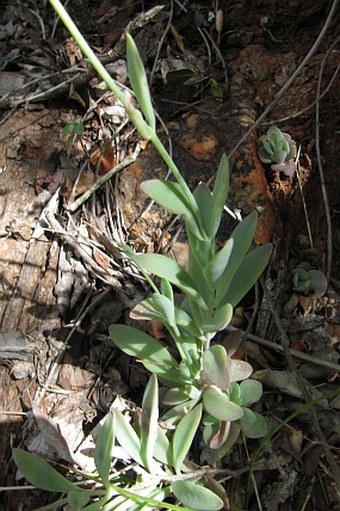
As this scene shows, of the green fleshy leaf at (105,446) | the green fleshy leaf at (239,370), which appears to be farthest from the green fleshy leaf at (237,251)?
the green fleshy leaf at (105,446)

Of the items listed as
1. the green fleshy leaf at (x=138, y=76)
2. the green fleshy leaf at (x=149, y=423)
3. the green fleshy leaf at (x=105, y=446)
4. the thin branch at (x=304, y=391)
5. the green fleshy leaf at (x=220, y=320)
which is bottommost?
the thin branch at (x=304, y=391)

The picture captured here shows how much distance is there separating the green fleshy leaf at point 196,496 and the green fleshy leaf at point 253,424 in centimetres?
17

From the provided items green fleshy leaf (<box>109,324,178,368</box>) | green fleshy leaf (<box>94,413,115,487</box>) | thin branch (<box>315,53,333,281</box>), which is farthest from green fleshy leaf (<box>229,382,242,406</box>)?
thin branch (<box>315,53,333,281</box>)

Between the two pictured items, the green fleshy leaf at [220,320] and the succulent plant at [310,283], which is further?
the succulent plant at [310,283]

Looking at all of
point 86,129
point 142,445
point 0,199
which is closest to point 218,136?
point 86,129

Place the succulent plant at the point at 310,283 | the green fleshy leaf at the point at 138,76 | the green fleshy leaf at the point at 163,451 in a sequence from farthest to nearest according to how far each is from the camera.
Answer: the succulent plant at the point at 310,283
the green fleshy leaf at the point at 163,451
the green fleshy leaf at the point at 138,76

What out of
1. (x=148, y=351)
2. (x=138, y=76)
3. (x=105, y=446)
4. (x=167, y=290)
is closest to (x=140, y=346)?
(x=148, y=351)

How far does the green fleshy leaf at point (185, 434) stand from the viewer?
1.04 m

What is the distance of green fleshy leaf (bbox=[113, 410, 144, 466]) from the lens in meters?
1.04

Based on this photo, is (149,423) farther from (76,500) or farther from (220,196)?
(220,196)

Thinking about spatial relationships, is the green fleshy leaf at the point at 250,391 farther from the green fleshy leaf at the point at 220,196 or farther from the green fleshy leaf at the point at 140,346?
the green fleshy leaf at the point at 220,196

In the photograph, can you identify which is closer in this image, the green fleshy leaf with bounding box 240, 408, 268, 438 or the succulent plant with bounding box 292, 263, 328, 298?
the green fleshy leaf with bounding box 240, 408, 268, 438

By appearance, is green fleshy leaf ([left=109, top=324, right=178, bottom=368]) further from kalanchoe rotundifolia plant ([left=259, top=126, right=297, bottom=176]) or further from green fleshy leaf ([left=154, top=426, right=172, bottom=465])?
kalanchoe rotundifolia plant ([left=259, top=126, right=297, bottom=176])

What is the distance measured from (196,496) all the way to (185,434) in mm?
106
